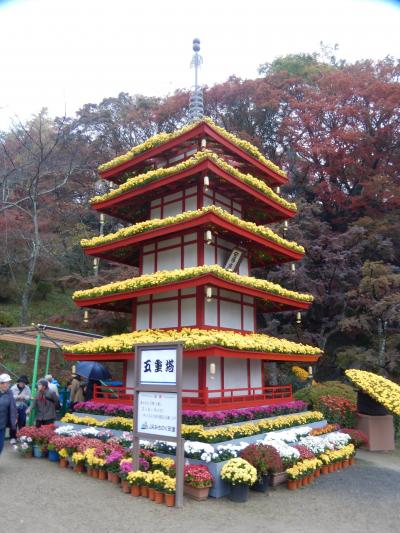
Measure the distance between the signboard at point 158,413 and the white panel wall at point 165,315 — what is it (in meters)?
4.78

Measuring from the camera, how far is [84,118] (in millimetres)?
39031

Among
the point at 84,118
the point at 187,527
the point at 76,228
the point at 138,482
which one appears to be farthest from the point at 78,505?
the point at 84,118

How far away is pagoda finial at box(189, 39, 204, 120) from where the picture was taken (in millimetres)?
17375

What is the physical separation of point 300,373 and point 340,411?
9798 millimetres

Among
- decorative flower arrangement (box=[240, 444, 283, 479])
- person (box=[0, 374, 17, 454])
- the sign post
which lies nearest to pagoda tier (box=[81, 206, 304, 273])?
the sign post

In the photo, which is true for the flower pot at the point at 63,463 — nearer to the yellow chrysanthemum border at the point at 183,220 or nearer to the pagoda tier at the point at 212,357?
the pagoda tier at the point at 212,357

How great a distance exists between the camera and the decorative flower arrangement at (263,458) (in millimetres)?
10297

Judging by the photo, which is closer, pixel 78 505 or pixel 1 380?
pixel 78 505

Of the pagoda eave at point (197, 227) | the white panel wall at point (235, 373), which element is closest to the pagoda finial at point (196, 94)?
the pagoda eave at point (197, 227)

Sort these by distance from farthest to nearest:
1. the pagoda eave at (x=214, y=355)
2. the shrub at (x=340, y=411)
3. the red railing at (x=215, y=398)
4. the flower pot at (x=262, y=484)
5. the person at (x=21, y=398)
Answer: the shrub at (x=340, y=411) < the person at (x=21, y=398) < the red railing at (x=215, y=398) < the pagoda eave at (x=214, y=355) < the flower pot at (x=262, y=484)

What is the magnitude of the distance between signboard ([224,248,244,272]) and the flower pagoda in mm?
38

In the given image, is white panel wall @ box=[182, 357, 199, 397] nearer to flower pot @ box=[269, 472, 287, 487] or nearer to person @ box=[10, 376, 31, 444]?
flower pot @ box=[269, 472, 287, 487]

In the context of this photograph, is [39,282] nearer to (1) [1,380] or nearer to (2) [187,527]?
(1) [1,380]

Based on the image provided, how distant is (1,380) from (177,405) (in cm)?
487
